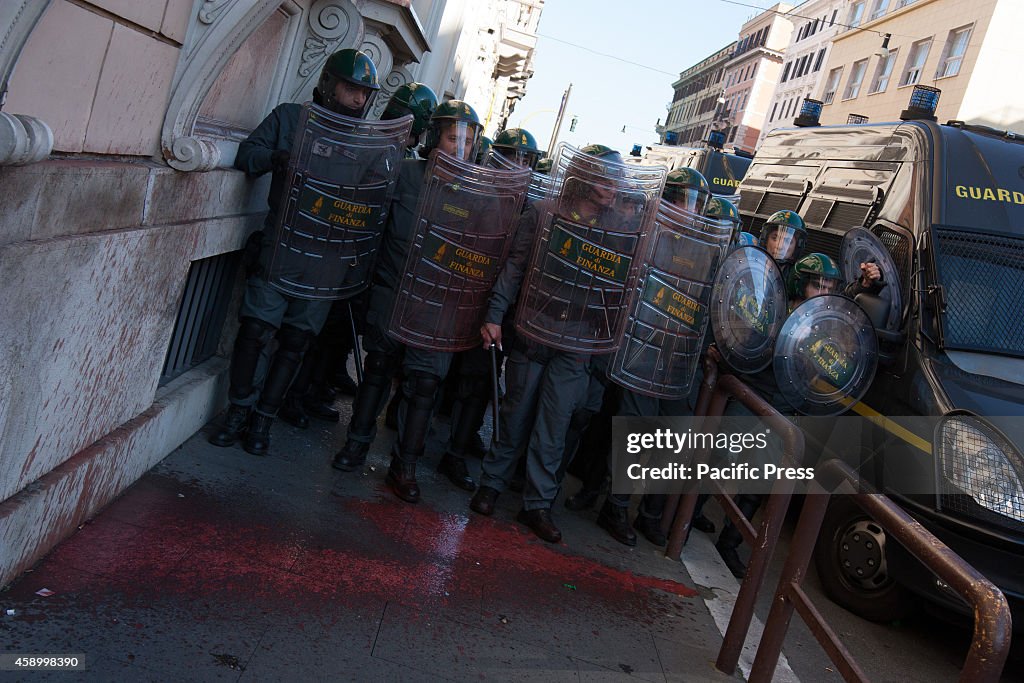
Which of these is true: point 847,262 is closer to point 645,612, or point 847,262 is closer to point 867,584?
point 867,584

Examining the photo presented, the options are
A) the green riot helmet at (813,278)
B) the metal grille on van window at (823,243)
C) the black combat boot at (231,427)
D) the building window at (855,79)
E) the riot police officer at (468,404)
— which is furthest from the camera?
the building window at (855,79)

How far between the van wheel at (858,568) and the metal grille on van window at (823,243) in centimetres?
250

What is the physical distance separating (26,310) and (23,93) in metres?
0.63

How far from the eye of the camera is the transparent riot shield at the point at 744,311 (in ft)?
17.2

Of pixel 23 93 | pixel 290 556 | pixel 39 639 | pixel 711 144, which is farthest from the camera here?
pixel 711 144

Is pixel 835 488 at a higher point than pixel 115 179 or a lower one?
lower

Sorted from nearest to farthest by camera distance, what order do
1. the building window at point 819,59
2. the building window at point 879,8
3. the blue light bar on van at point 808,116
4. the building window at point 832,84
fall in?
the blue light bar on van at point 808,116
the building window at point 879,8
the building window at point 832,84
the building window at point 819,59

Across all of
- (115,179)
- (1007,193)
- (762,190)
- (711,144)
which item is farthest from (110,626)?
(711,144)

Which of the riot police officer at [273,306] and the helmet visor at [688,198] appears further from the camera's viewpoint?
the helmet visor at [688,198]

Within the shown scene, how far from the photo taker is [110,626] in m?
3.14

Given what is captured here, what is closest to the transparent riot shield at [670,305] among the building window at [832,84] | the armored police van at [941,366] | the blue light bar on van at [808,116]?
the armored police van at [941,366]

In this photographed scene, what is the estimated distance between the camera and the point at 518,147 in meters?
6.23

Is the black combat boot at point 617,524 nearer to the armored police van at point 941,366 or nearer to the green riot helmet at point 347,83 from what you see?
the armored police van at point 941,366

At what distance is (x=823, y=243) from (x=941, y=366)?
8.24 feet
